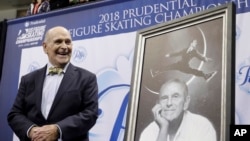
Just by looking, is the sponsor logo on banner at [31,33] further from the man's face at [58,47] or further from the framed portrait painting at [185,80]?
the framed portrait painting at [185,80]

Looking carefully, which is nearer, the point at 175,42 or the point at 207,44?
the point at 207,44

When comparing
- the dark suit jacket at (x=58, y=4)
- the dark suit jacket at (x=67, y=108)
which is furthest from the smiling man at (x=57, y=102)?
the dark suit jacket at (x=58, y=4)

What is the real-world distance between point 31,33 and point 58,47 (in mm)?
784

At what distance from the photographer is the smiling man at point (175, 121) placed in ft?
3.70

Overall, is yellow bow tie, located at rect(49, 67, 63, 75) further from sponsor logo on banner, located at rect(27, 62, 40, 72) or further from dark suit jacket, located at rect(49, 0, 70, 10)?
dark suit jacket, located at rect(49, 0, 70, 10)

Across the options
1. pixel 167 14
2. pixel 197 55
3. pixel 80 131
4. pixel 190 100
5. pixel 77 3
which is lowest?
pixel 80 131

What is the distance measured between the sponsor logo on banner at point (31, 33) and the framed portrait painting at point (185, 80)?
1638 mm

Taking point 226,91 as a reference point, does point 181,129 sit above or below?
below

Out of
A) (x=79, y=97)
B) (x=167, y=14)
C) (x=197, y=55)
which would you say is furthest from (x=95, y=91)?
(x=197, y=55)

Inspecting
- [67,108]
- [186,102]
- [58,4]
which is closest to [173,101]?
[186,102]

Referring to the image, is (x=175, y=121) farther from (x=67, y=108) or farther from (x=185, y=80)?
(x=67, y=108)

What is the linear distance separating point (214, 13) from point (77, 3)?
1.78 metres

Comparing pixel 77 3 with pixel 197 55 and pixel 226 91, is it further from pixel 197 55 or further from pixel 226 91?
pixel 226 91

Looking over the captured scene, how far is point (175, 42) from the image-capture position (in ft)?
4.42
